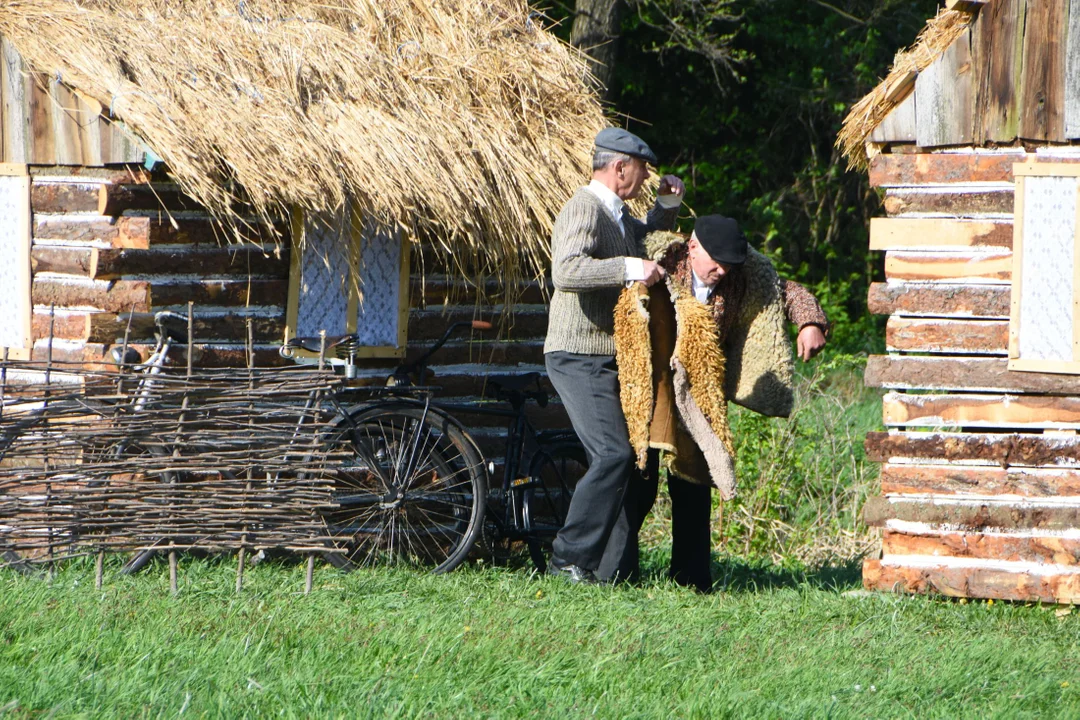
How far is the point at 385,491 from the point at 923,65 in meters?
3.24

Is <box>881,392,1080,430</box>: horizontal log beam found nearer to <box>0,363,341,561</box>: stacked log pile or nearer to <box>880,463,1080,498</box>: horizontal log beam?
<box>880,463,1080,498</box>: horizontal log beam

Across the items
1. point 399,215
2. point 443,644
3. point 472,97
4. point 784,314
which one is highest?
point 472,97

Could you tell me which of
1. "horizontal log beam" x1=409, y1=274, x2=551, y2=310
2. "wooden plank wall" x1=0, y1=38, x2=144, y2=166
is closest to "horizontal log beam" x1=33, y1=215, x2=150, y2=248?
"wooden plank wall" x1=0, y1=38, x2=144, y2=166

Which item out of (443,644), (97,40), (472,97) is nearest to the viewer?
(443,644)

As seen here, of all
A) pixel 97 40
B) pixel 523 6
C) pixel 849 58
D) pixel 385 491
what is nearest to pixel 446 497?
pixel 385 491

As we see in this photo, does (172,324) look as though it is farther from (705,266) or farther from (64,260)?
(705,266)

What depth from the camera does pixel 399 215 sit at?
21.5 ft

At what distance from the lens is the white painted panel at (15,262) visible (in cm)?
686

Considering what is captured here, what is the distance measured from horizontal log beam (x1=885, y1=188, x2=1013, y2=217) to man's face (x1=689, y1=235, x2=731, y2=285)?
931mm

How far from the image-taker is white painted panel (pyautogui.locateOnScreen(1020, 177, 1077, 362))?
19.8 ft

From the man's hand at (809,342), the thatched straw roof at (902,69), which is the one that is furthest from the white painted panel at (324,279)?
the thatched straw roof at (902,69)

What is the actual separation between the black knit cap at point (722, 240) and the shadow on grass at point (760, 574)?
162 centimetres

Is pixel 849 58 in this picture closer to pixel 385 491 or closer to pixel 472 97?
pixel 472 97

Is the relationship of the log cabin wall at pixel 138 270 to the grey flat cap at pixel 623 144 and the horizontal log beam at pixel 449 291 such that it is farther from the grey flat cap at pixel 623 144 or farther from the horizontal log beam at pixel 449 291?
the grey flat cap at pixel 623 144
